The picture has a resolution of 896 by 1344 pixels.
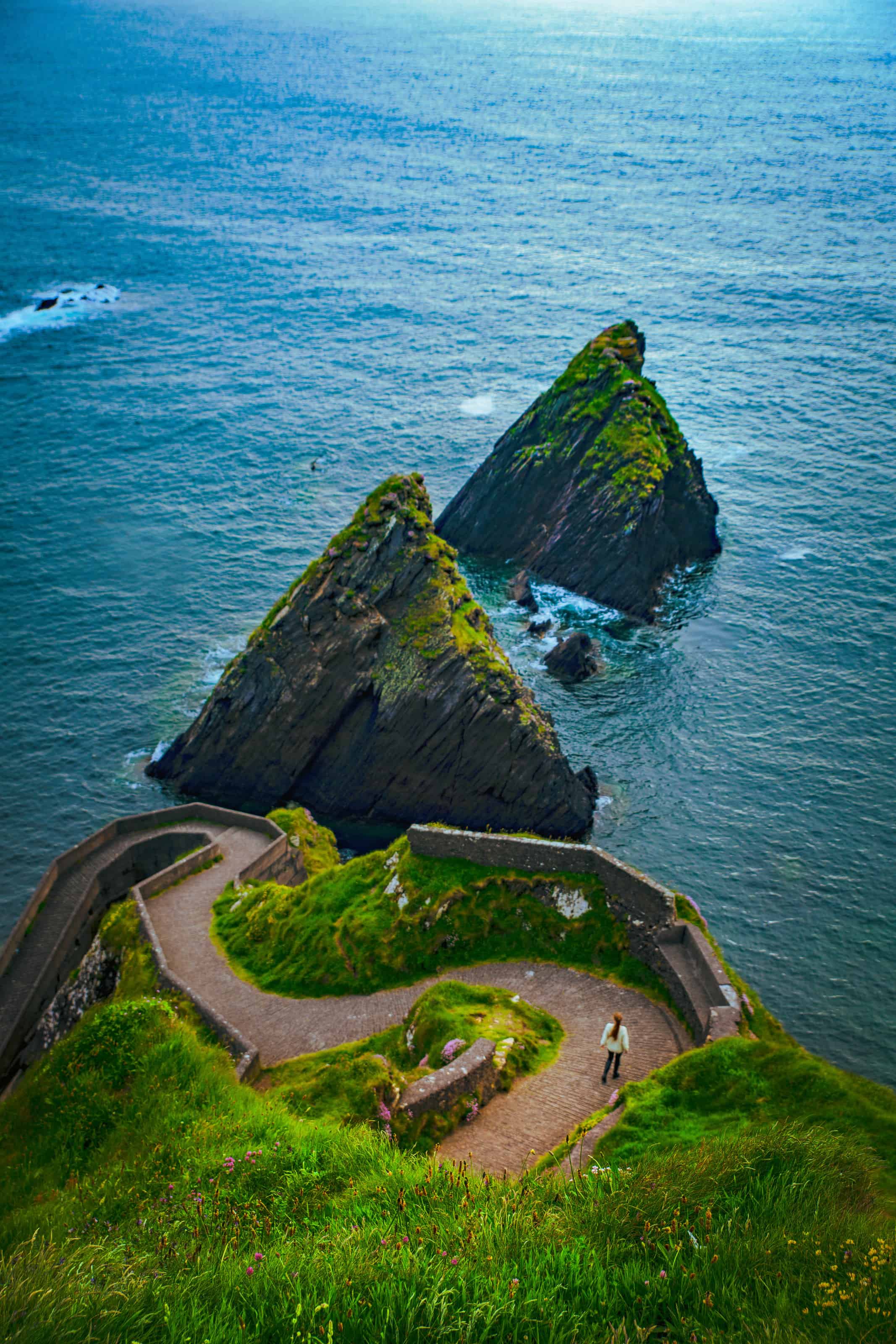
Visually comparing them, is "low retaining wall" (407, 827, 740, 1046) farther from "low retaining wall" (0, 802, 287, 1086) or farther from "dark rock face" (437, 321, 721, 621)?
"dark rock face" (437, 321, 721, 621)

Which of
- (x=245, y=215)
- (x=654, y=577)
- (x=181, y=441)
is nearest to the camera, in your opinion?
(x=654, y=577)

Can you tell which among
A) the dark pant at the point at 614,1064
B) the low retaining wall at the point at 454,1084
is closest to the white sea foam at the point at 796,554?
the dark pant at the point at 614,1064

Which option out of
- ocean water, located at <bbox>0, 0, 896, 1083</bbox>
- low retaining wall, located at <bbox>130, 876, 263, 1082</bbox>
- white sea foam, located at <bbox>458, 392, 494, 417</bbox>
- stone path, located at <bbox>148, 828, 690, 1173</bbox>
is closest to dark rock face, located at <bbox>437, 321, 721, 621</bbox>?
ocean water, located at <bbox>0, 0, 896, 1083</bbox>

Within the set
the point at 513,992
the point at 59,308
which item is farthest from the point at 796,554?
the point at 59,308

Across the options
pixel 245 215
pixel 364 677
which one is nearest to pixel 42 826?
pixel 364 677

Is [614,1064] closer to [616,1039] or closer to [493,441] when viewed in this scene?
[616,1039]

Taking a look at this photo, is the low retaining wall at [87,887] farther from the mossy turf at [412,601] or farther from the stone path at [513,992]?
the mossy turf at [412,601]

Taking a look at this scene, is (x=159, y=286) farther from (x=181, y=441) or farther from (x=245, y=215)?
(x=181, y=441)
